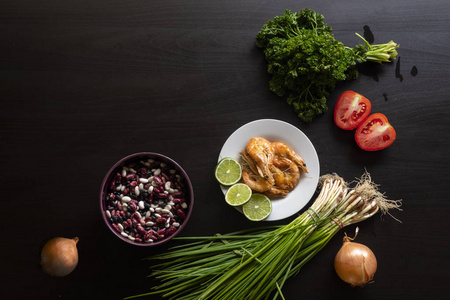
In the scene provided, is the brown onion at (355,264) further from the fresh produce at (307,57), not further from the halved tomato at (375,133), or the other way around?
the fresh produce at (307,57)

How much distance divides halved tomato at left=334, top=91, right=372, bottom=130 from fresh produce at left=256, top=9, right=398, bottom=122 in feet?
0.32

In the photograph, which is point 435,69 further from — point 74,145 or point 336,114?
point 74,145

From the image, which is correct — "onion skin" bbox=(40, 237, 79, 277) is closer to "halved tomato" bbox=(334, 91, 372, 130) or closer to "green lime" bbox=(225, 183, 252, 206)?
"green lime" bbox=(225, 183, 252, 206)

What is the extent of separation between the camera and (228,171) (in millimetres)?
2084

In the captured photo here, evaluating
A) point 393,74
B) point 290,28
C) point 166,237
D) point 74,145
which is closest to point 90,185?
point 74,145

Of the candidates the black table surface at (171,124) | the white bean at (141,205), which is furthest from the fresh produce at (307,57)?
the white bean at (141,205)

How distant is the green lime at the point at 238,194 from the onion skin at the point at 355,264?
59cm

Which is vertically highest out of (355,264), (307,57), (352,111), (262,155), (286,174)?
(307,57)

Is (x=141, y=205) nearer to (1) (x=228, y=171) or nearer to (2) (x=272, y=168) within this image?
(1) (x=228, y=171)

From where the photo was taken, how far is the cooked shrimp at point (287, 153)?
2.10 m

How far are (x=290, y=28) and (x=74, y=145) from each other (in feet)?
4.36

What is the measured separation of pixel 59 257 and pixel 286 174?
1210mm

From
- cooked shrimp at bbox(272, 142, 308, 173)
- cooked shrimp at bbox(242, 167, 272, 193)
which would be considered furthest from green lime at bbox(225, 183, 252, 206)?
cooked shrimp at bbox(272, 142, 308, 173)

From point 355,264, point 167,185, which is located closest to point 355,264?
point 355,264
